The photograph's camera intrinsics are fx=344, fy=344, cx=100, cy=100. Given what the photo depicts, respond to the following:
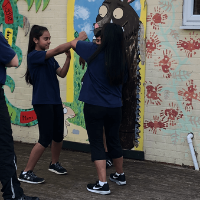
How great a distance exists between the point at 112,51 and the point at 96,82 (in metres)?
0.38

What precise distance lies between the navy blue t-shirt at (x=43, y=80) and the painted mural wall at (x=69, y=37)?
52.6 inches

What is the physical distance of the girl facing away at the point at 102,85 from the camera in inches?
143

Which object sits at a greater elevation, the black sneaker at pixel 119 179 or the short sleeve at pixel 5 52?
the short sleeve at pixel 5 52

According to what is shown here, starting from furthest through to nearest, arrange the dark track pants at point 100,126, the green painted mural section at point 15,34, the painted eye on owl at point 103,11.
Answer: the green painted mural section at point 15,34
the painted eye on owl at point 103,11
the dark track pants at point 100,126

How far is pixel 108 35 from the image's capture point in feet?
11.9

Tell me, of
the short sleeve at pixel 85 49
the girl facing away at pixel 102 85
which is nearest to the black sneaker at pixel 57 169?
the girl facing away at pixel 102 85

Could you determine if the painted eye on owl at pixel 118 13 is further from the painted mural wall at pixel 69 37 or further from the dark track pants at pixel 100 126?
the dark track pants at pixel 100 126

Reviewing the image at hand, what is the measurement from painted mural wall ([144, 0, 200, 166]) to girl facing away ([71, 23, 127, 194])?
1.16m

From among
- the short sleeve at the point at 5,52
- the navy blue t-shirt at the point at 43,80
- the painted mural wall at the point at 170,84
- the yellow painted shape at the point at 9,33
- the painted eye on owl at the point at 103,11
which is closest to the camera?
the short sleeve at the point at 5,52

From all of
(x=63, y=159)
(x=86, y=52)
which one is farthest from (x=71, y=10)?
(x=63, y=159)

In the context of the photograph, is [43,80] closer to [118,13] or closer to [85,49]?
[85,49]

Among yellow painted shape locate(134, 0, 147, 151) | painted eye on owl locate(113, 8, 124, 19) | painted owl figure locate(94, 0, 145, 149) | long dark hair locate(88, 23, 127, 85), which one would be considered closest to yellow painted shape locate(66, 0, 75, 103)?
painted owl figure locate(94, 0, 145, 149)

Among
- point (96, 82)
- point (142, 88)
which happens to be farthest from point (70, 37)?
point (96, 82)

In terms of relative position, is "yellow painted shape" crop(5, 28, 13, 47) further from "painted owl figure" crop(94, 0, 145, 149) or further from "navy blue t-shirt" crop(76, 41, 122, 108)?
"navy blue t-shirt" crop(76, 41, 122, 108)
